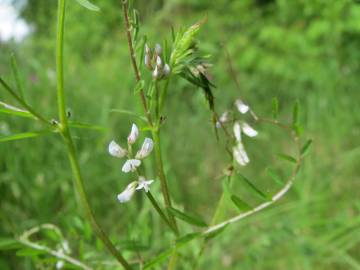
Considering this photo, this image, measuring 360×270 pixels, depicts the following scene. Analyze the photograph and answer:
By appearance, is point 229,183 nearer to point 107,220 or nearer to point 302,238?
point 302,238

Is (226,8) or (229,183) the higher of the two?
(226,8)

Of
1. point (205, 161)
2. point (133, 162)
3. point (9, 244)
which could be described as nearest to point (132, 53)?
point (133, 162)

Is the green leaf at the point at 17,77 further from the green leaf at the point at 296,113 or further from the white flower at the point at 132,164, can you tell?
the green leaf at the point at 296,113

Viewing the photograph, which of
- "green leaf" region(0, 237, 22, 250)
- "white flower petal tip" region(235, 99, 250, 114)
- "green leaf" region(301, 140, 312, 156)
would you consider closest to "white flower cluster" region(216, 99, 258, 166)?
"white flower petal tip" region(235, 99, 250, 114)

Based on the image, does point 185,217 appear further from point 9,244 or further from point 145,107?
point 9,244

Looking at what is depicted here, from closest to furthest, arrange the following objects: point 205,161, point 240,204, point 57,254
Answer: point 240,204
point 57,254
point 205,161

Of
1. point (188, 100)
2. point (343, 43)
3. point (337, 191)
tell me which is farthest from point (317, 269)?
point (343, 43)
